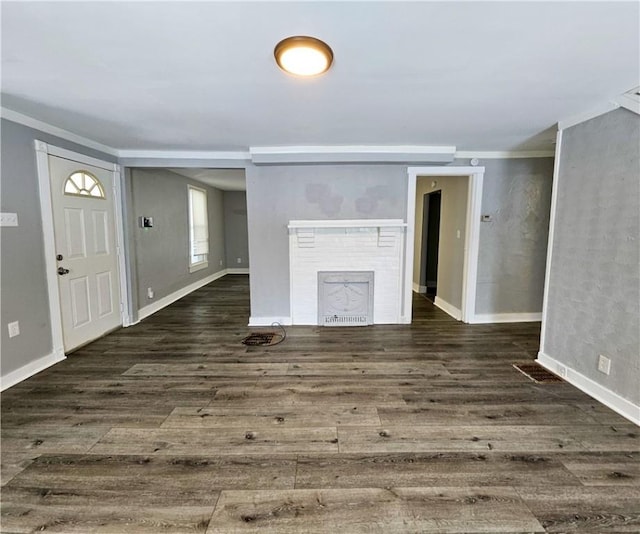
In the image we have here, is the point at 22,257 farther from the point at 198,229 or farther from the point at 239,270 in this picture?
the point at 239,270

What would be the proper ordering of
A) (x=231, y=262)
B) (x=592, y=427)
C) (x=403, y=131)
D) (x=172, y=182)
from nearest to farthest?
1. (x=592, y=427)
2. (x=403, y=131)
3. (x=172, y=182)
4. (x=231, y=262)

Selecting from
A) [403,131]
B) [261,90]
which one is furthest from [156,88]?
[403,131]

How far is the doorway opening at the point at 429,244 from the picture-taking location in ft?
19.1

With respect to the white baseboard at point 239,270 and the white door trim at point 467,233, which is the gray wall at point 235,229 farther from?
the white door trim at point 467,233

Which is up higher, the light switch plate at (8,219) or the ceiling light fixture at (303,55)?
the ceiling light fixture at (303,55)

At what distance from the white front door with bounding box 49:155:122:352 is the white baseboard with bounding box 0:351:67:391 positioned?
8.2 inches

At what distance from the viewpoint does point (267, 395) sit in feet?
7.88

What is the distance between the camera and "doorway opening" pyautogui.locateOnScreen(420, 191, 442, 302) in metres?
5.83

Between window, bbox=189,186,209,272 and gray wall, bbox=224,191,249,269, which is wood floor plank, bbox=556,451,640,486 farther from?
gray wall, bbox=224,191,249,269

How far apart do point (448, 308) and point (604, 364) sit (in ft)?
7.63

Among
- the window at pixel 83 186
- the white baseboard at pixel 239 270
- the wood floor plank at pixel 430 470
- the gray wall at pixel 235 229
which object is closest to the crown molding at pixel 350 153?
the window at pixel 83 186

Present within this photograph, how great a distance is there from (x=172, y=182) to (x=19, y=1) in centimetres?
419

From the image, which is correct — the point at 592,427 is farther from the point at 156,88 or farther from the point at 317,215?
the point at 156,88

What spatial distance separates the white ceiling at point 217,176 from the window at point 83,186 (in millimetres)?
1682
